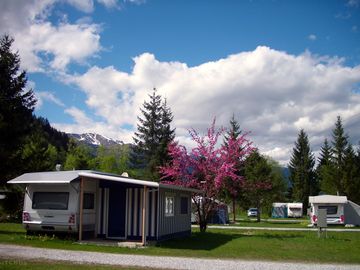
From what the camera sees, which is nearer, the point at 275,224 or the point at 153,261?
the point at 153,261

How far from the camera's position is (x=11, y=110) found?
83.0 feet

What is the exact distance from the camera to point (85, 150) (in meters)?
60.8

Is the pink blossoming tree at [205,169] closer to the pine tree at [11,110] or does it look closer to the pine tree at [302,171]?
the pine tree at [11,110]

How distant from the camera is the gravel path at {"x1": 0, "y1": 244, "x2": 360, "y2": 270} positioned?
38.1 feet

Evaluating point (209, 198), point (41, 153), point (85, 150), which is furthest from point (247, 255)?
point (85, 150)

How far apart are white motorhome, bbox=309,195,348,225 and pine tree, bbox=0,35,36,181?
890 inches

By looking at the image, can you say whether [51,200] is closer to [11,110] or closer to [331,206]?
[11,110]

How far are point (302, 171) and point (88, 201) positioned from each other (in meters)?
51.4

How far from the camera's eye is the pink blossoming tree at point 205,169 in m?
24.2

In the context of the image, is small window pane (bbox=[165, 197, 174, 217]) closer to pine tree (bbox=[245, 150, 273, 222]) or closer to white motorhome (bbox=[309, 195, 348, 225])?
white motorhome (bbox=[309, 195, 348, 225])

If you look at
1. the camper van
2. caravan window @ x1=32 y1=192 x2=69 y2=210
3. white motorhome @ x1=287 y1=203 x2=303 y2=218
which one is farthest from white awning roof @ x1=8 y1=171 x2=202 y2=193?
white motorhome @ x1=287 y1=203 x2=303 y2=218

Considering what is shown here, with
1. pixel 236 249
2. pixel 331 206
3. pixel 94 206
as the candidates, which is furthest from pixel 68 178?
pixel 331 206

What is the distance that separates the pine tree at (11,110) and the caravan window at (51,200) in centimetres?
798

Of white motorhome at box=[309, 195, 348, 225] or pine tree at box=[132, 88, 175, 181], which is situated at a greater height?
pine tree at box=[132, 88, 175, 181]
